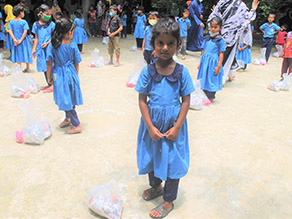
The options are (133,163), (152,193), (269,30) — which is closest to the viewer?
(152,193)

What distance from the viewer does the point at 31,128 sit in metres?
2.99

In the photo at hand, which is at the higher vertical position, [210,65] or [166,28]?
[166,28]

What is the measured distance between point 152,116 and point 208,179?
3.45 feet

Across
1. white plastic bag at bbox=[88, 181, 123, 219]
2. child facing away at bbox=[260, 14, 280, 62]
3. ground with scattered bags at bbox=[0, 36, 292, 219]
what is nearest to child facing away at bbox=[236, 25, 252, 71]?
child facing away at bbox=[260, 14, 280, 62]

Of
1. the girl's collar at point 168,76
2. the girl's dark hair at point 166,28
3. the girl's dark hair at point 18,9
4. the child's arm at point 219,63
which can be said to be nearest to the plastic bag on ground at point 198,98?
the child's arm at point 219,63

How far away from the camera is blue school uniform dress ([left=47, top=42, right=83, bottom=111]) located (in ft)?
9.91

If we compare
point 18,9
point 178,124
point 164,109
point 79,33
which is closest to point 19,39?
point 18,9

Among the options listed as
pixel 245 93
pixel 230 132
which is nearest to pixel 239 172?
pixel 230 132

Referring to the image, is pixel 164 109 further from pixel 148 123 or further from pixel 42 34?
pixel 42 34

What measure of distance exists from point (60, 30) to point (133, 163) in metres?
1.70

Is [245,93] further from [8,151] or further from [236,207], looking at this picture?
[8,151]

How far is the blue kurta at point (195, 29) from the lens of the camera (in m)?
9.00

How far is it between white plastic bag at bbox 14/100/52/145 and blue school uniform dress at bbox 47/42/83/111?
31 centimetres

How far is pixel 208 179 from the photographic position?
2.49m
